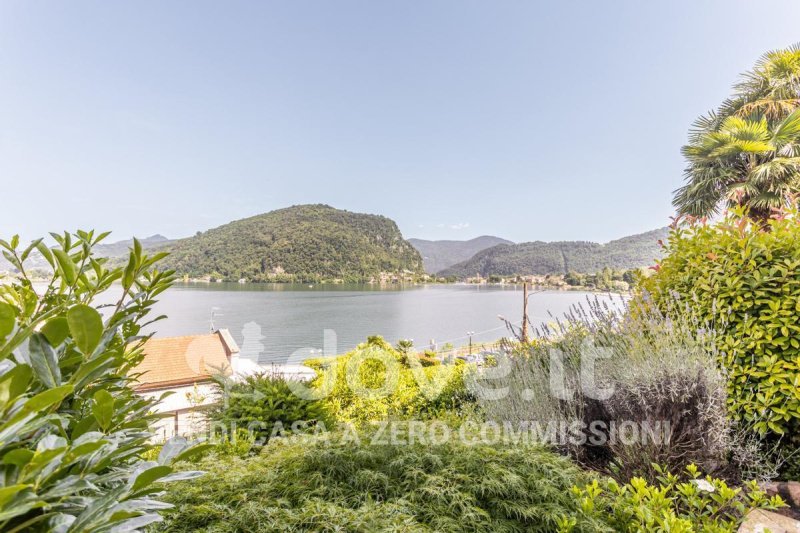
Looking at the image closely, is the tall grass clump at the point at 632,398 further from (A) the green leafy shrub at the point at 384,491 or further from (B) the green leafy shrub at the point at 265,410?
(B) the green leafy shrub at the point at 265,410

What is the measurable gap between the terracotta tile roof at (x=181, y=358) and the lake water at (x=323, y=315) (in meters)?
4.49

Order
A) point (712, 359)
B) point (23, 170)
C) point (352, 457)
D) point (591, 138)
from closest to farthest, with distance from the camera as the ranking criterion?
point (352, 457) → point (712, 359) → point (23, 170) → point (591, 138)

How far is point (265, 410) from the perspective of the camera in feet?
10.5

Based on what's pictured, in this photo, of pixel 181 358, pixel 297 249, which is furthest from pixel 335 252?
pixel 181 358

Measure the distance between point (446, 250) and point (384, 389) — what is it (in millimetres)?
101625

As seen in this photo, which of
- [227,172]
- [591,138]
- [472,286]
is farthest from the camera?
[472,286]

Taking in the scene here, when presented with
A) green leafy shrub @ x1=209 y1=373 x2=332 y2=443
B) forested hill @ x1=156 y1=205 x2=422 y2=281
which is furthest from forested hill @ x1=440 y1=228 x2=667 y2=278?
green leafy shrub @ x1=209 y1=373 x2=332 y2=443

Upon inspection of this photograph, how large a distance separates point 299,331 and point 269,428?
113 ft

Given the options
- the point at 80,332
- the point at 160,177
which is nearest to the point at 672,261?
the point at 80,332

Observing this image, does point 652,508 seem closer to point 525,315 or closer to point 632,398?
point 632,398

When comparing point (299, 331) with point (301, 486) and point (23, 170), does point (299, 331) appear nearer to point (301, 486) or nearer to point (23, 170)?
point (23, 170)

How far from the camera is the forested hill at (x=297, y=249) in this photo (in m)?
58.0

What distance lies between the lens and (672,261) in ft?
10.5

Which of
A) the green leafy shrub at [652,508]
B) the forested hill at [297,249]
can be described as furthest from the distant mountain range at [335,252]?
the green leafy shrub at [652,508]
